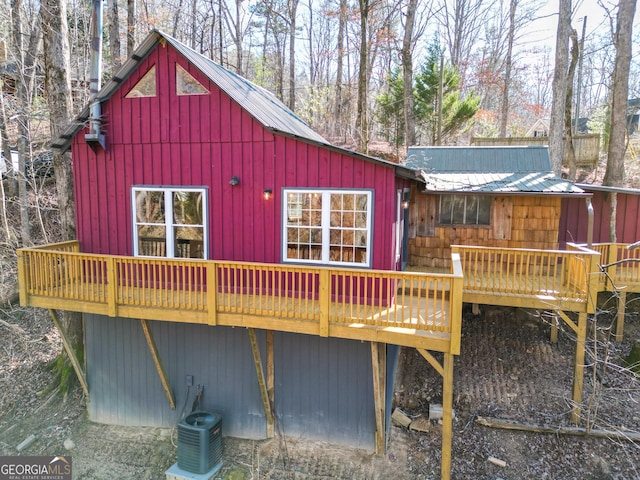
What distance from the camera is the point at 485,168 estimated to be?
11.4 meters

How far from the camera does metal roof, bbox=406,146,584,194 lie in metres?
9.37

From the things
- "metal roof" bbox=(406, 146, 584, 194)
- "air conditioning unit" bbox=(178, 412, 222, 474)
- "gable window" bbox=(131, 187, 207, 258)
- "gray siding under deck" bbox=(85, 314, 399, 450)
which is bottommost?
"air conditioning unit" bbox=(178, 412, 222, 474)

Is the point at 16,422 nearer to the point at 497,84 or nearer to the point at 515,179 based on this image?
the point at 515,179

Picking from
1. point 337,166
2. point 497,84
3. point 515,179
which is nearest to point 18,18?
point 337,166

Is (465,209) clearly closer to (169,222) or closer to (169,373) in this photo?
(169,222)

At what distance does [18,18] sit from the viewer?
13.0 meters

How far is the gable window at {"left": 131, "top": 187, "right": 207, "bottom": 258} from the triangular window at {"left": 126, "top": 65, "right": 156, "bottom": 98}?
5.80 ft

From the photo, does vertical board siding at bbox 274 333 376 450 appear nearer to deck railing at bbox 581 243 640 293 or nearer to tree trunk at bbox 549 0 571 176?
deck railing at bbox 581 243 640 293

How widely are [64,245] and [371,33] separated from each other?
17874 mm

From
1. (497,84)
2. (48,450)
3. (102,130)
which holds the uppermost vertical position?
(497,84)

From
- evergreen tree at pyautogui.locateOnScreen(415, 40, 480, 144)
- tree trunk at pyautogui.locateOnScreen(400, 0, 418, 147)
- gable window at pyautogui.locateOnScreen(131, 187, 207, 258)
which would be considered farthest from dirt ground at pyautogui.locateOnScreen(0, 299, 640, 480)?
evergreen tree at pyautogui.locateOnScreen(415, 40, 480, 144)

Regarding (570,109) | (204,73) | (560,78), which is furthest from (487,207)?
(570,109)

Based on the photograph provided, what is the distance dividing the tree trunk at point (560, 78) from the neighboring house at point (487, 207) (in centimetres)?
291

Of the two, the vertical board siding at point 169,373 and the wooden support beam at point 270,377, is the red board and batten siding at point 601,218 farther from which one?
the vertical board siding at point 169,373
